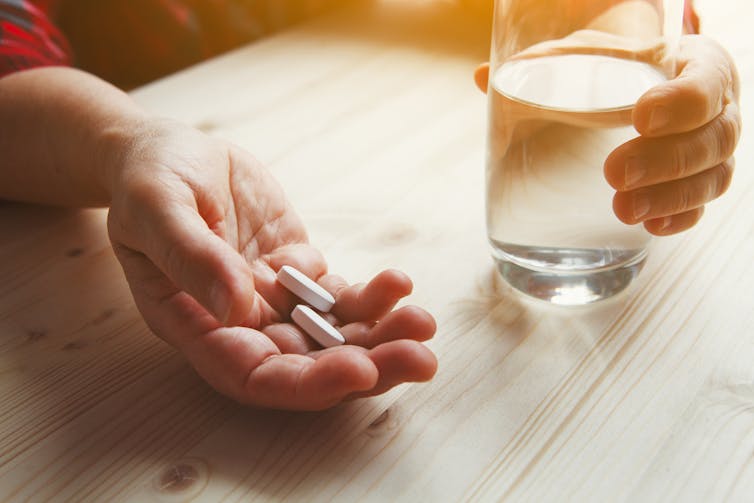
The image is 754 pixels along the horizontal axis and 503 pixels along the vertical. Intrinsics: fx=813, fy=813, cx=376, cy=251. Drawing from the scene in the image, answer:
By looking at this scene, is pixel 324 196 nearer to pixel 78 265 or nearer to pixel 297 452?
pixel 78 265

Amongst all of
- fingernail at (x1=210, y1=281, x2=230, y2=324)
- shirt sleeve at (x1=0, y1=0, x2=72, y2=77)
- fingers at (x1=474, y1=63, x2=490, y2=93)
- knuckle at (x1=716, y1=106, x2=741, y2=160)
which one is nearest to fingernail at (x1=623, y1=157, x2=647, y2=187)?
knuckle at (x1=716, y1=106, x2=741, y2=160)

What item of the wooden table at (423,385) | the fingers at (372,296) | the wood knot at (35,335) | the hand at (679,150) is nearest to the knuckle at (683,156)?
the hand at (679,150)

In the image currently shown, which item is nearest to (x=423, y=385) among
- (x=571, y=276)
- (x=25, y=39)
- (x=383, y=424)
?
(x=383, y=424)

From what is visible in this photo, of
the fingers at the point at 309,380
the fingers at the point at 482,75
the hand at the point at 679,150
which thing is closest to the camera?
the fingers at the point at 309,380

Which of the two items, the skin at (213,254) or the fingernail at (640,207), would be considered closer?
the skin at (213,254)

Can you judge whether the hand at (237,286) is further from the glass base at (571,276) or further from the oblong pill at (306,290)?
the glass base at (571,276)
